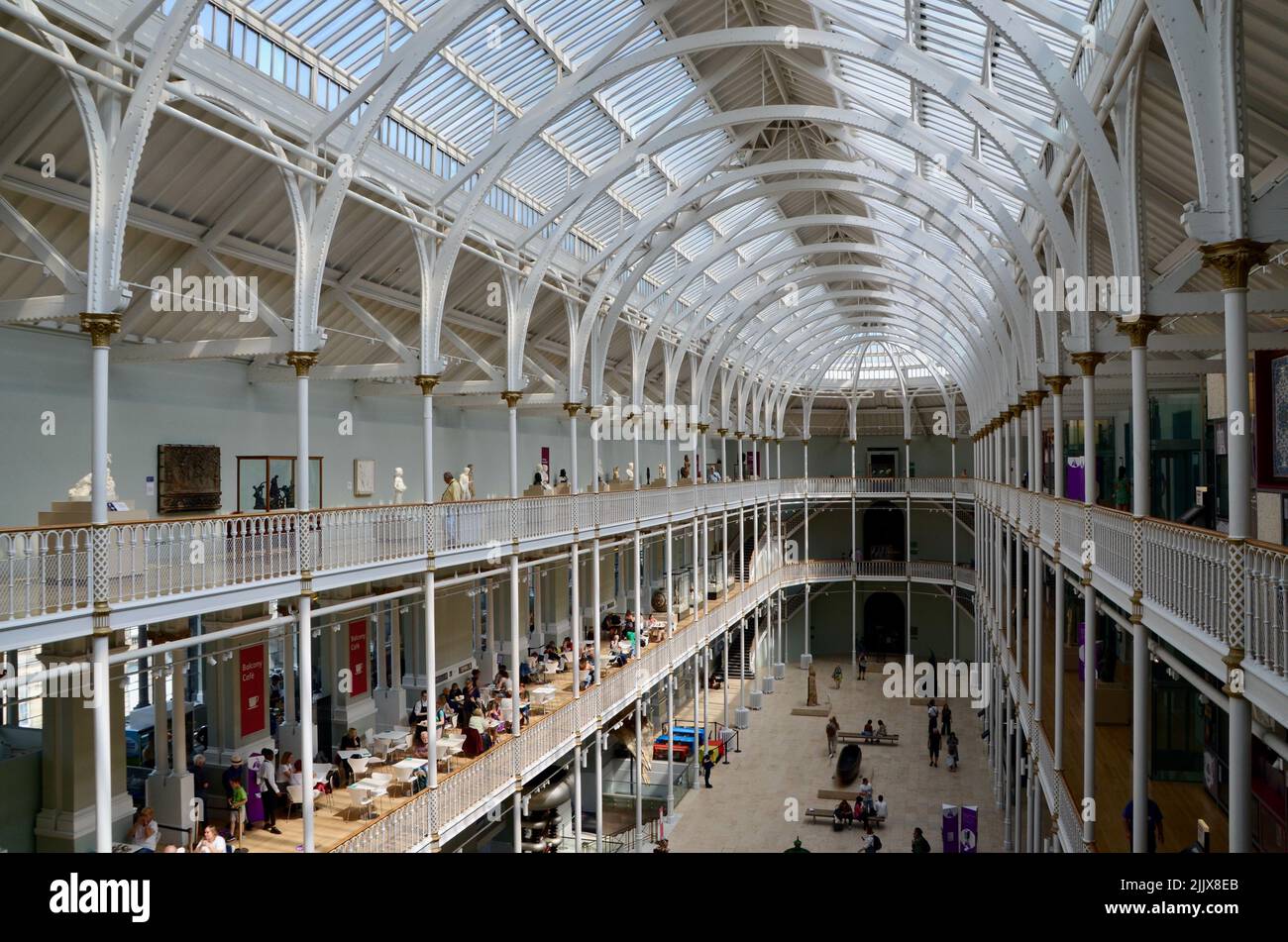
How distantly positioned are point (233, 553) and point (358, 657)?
11.1 metres

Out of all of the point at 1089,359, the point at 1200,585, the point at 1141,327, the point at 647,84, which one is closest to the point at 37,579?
the point at 1200,585

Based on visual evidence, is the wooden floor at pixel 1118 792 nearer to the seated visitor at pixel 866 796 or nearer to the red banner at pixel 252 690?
the seated visitor at pixel 866 796

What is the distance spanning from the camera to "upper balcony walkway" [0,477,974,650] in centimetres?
905

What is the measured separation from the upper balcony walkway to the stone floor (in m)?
9.64

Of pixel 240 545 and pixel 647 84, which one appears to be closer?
pixel 240 545

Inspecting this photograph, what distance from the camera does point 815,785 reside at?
90.8 ft

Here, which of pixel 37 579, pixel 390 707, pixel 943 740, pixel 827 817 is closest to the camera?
pixel 37 579

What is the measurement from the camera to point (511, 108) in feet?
61.2

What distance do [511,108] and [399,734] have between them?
13523mm

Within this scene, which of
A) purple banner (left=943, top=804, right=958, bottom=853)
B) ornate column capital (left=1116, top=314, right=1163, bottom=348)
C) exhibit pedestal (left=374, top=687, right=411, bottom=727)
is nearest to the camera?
ornate column capital (left=1116, top=314, right=1163, bottom=348)

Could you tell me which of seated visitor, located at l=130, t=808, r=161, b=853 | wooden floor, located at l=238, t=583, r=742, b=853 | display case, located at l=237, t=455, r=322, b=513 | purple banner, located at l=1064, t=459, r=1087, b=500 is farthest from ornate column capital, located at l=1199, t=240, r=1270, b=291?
purple banner, located at l=1064, t=459, r=1087, b=500

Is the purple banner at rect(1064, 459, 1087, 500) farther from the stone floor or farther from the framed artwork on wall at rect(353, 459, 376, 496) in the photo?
the framed artwork on wall at rect(353, 459, 376, 496)

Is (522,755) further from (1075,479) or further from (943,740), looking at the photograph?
(943,740)
